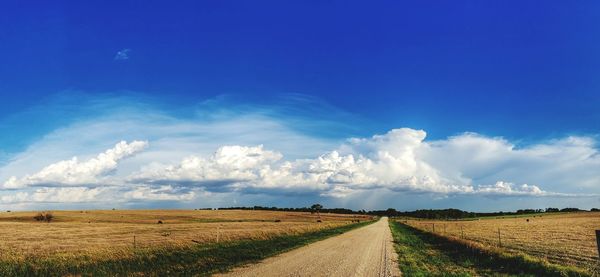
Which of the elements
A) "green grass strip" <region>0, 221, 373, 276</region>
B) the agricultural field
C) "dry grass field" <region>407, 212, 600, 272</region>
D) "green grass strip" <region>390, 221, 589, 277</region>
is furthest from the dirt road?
"dry grass field" <region>407, 212, 600, 272</region>

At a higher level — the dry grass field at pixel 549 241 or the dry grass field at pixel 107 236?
the dry grass field at pixel 549 241

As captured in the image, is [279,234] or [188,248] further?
[279,234]

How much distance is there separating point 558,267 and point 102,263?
1926cm

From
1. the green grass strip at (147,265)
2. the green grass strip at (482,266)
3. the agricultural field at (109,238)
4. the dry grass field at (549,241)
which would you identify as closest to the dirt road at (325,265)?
the green grass strip at (482,266)

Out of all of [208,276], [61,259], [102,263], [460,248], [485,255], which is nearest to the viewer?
[208,276]

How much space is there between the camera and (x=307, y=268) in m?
18.8

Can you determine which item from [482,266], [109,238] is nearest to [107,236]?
[109,238]

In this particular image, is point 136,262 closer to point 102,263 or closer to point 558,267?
point 102,263

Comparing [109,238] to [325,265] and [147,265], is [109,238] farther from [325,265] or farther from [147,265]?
[325,265]

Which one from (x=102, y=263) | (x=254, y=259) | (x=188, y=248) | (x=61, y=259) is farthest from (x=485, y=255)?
(x=61, y=259)

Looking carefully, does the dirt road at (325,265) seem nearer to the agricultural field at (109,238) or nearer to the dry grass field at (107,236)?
the agricultural field at (109,238)

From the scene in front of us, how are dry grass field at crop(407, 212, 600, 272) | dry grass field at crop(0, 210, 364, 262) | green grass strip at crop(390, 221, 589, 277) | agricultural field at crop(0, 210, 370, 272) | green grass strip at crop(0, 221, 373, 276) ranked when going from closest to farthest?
green grass strip at crop(390, 221, 589, 277), green grass strip at crop(0, 221, 373, 276), dry grass field at crop(407, 212, 600, 272), agricultural field at crop(0, 210, 370, 272), dry grass field at crop(0, 210, 364, 262)

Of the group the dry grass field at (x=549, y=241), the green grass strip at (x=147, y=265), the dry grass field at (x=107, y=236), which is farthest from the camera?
the dry grass field at (x=107, y=236)

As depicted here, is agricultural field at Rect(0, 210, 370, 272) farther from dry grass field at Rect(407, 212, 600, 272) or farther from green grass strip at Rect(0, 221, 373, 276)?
dry grass field at Rect(407, 212, 600, 272)
